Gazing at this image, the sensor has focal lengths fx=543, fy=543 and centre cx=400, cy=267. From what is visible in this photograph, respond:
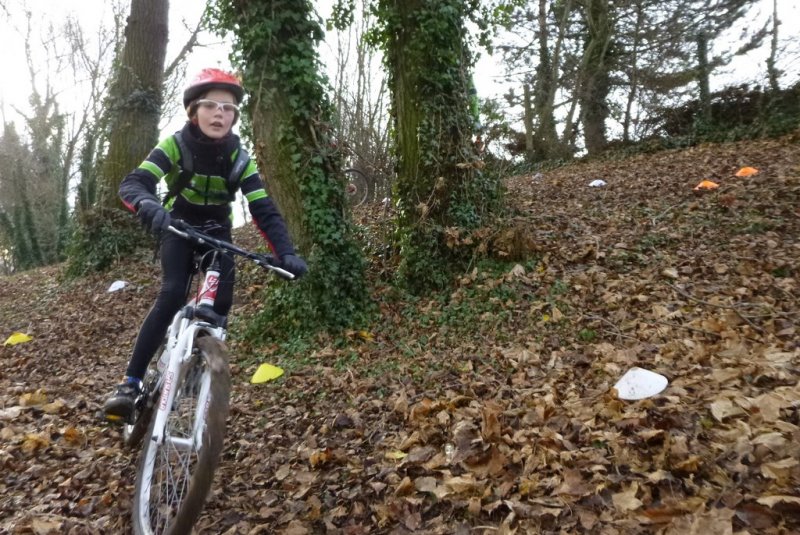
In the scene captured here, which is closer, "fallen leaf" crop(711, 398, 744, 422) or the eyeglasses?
"fallen leaf" crop(711, 398, 744, 422)

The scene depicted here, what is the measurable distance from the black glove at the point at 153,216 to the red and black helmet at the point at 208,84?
0.84 metres

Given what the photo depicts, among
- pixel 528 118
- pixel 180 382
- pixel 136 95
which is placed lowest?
pixel 180 382

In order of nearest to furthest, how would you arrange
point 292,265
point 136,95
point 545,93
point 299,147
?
point 292,265 → point 299,147 → point 136,95 → point 545,93

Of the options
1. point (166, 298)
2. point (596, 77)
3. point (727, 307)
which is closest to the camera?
point (166, 298)

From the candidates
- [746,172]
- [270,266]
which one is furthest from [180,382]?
[746,172]

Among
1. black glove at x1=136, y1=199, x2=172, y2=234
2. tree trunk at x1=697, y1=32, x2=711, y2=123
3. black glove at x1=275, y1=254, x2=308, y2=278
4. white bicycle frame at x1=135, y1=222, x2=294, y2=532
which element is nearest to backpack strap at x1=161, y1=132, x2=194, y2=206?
black glove at x1=136, y1=199, x2=172, y2=234

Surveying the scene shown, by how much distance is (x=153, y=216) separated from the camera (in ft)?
9.33

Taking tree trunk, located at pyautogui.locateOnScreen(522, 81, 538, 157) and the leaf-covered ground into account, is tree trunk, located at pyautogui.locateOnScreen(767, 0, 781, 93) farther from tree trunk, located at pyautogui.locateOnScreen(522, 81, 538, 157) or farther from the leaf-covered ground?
the leaf-covered ground

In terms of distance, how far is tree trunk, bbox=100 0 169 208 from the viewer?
10297 millimetres

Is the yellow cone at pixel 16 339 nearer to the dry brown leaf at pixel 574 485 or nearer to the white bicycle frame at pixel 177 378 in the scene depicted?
the white bicycle frame at pixel 177 378

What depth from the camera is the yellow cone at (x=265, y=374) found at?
503cm

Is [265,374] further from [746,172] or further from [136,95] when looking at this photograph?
[746,172]

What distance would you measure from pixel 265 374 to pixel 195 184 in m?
2.17

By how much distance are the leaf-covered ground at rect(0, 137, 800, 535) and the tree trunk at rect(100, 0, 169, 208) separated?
3.89 metres
